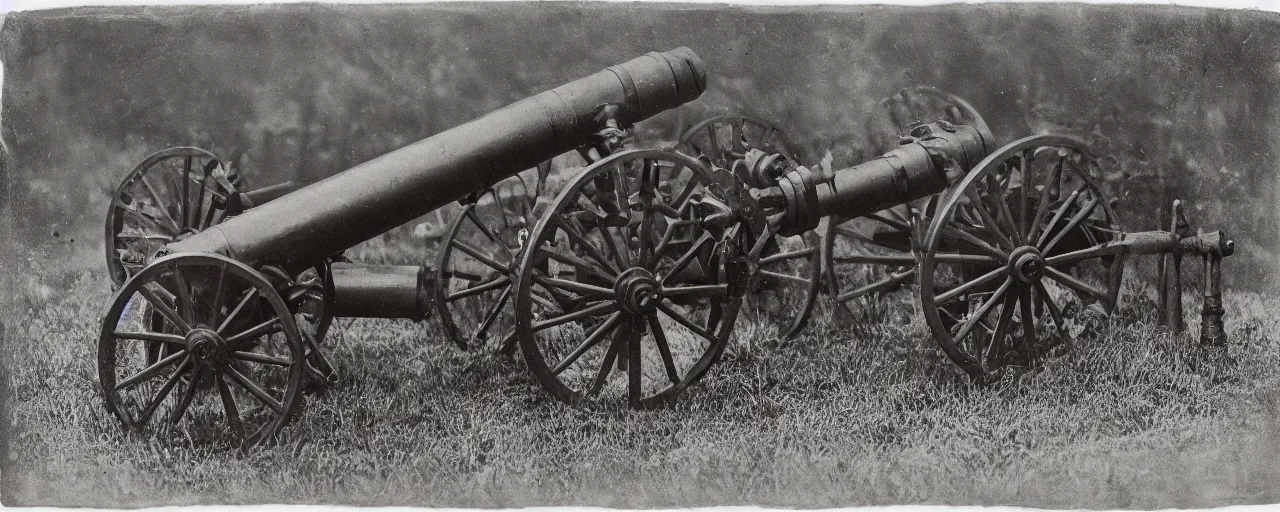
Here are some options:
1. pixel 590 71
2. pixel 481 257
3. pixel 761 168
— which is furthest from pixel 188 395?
pixel 761 168

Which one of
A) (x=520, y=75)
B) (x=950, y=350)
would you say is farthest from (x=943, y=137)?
(x=520, y=75)

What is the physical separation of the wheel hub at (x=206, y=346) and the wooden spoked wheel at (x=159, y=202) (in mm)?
988

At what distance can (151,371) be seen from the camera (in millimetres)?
6121

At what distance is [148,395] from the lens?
6.47 meters

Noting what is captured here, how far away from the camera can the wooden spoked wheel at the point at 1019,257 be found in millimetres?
6863

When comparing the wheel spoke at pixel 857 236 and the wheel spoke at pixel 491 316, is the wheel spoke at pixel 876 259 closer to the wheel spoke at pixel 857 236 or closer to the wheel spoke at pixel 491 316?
the wheel spoke at pixel 857 236

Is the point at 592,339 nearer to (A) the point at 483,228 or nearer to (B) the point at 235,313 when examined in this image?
(A) the point at 483,228

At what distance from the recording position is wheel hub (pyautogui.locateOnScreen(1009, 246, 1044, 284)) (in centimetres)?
688

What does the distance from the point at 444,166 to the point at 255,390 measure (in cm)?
135

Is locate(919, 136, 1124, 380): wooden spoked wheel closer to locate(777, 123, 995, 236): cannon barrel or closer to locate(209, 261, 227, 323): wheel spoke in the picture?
locate(777, 123, 995, 236): cannon barrel

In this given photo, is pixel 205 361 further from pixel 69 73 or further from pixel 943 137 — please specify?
pixel 943 137

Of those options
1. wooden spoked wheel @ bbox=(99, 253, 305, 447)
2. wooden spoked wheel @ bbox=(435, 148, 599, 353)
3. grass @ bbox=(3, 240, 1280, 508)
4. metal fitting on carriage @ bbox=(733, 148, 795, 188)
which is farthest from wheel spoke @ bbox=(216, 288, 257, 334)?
metal fitting on carriage @ bbox=(733, 148, 795, 188)

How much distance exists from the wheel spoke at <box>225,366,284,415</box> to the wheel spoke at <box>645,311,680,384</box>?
5.52 feet

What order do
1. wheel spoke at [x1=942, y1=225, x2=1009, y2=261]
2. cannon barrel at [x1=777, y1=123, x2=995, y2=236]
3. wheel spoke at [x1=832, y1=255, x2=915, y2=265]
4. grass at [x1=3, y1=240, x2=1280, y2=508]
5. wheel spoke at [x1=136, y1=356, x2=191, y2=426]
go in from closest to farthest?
wheel spoke at [x1=136, y1=356, x2=191, y2=426] < grass at [x1=3, y1=240, x2=1280, y2=508] < wheel spoke at [x1=942, y1=225, x2=1009, y2=261] < cannon barrel at [x1=777, y1=123, x2=995, y2=236] < wheel spoke at [x1=832, y1=255, x2=915, y2=265]
